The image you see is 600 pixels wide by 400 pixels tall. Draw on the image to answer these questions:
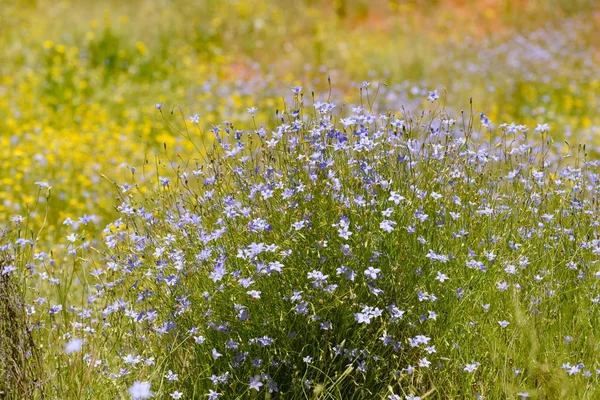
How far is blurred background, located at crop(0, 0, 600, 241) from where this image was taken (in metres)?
6.98

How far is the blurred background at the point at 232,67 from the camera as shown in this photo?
275 inches

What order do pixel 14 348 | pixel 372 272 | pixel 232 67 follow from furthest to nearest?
pixel 232 67 → pixel 14 348 → pixel 372 272

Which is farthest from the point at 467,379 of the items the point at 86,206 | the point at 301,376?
the point at 86,206

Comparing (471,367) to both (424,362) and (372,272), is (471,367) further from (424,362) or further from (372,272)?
(372,272)

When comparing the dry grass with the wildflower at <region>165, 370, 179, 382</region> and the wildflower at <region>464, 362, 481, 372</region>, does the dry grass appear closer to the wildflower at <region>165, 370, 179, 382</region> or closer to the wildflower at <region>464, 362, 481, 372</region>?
the wildflower at <region>165, 370, 179, 382</region>

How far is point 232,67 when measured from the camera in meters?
10.4

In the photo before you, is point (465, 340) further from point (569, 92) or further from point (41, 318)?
point (569, 92)

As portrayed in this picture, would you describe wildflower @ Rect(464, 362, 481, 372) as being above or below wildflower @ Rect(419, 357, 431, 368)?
below

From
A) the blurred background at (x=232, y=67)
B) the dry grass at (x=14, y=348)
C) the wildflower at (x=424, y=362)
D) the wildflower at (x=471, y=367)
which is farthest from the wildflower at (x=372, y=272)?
the blurred background at (x=232, y=67)

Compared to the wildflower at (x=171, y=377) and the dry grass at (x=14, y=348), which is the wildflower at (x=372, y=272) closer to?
the wildflower at (x=171, y=377)

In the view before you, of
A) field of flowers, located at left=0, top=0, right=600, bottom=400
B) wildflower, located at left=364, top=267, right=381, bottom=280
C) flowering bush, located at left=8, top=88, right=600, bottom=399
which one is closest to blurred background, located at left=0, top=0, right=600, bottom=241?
field of flowers, located at left=0, top=0, right=600, bottom=400

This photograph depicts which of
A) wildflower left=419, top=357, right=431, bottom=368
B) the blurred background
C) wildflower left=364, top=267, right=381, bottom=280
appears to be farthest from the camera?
the blurred background

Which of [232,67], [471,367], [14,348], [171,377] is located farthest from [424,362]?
[232,67]

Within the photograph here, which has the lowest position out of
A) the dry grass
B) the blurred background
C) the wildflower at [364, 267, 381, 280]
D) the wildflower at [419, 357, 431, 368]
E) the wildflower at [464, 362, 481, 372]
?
the blurred background
